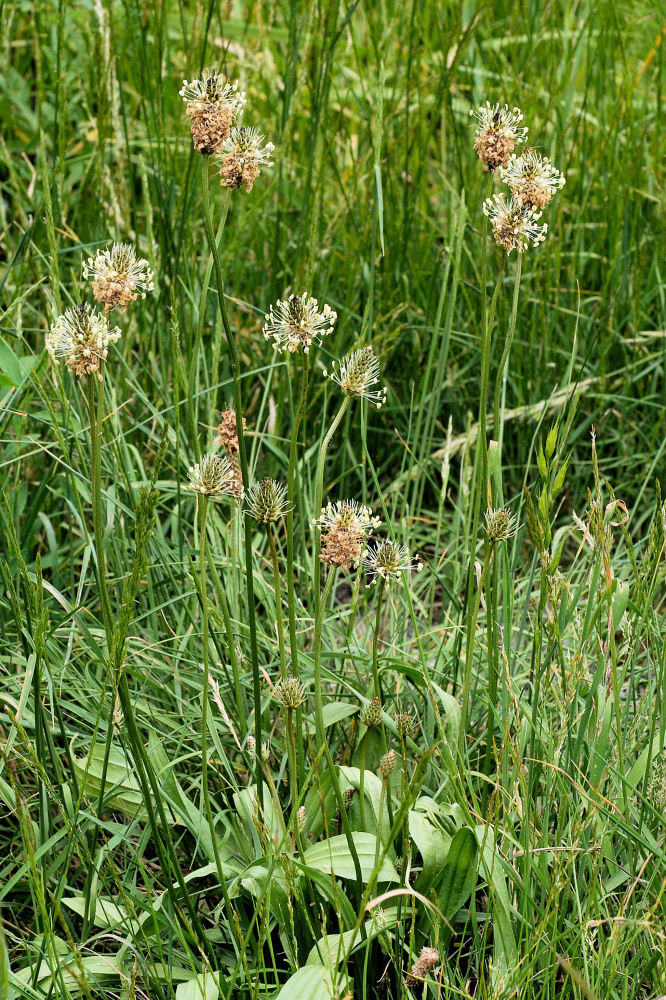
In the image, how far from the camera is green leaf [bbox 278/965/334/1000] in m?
1.17

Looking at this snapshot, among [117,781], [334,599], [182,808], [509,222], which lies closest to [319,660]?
[182,808]

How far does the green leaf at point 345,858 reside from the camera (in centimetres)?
132

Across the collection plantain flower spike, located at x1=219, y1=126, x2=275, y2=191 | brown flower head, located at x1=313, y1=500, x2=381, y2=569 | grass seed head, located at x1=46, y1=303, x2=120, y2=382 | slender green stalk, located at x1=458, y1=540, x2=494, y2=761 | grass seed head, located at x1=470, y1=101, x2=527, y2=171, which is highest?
grass seed head, located at x1=470, y1=101, x2=527, y2=171

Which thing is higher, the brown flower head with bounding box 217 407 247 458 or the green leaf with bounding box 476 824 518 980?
the brown flower head with bounding box 217 407 247 458

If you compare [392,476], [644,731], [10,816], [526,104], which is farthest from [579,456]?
[10,816]

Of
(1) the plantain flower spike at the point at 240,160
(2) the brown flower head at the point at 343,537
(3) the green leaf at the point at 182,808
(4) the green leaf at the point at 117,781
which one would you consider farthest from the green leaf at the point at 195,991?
(1) the plantain flower spike at the point at 240,160

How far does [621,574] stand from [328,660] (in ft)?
2.08

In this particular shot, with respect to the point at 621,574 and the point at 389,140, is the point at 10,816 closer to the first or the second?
the point at 621,574

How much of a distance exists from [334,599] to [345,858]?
90 centimetres

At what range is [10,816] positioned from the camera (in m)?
1.66

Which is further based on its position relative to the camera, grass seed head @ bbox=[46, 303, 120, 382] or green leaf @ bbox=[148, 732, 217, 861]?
green leaf @ bbox=[148, 732, 217, 861]

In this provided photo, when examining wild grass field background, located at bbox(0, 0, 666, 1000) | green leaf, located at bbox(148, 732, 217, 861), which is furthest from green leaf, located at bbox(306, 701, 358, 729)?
green leaf, located at bbox(148, 732, 217, 861)

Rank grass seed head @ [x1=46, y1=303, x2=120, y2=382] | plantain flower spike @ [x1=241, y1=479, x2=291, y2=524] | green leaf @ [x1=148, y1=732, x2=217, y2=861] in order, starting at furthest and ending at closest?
1. green leaf @ [x1=148, y1=732, x2=217, y2=861]
2. plantain flower spike @ [x1=241, y1=479, x2=291, y2=524]
3. grass seed head @ [x1=46, y1=303, x2=120, y2=382]

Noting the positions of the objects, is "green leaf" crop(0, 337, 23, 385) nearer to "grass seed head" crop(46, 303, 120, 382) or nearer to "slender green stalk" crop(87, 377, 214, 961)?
"slender green stalk" crop(87, 377, 214, 961)
